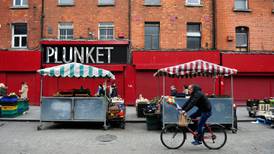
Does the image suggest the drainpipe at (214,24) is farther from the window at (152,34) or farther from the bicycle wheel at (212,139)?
the bicycle wheel at (212,139)

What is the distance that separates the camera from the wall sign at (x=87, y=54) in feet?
85.6

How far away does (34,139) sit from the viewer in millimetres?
13117

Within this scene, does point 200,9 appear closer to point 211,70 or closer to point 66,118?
point 211,70

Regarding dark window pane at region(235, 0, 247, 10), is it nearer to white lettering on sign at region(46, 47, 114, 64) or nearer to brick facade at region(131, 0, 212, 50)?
brick facade at region(131, 0, 212, 50)

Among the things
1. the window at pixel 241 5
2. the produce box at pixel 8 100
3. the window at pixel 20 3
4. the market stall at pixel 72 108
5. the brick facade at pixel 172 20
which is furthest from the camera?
the window at pixel 20 3

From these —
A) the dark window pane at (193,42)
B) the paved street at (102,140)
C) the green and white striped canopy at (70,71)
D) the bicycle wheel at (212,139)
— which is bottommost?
the paved street at (102,140)

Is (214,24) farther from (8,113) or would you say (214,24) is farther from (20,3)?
(8,113)

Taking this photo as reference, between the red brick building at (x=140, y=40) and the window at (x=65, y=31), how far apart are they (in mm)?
71

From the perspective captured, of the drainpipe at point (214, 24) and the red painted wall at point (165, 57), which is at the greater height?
the drainpipe at point (214, 24)

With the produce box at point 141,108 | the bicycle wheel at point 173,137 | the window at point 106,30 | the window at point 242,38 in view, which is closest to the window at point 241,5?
the window at point 242,38

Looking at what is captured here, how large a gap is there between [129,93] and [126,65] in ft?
6.41

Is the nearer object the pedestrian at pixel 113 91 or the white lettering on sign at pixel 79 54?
the pedestrian at pixel 113 91

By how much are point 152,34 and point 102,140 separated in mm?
14609

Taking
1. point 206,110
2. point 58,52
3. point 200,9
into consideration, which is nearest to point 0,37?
point 58,52
